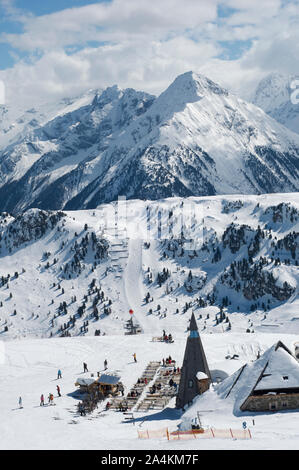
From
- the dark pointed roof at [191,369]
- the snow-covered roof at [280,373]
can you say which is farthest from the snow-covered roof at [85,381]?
the snow-covered roof at [280,373]

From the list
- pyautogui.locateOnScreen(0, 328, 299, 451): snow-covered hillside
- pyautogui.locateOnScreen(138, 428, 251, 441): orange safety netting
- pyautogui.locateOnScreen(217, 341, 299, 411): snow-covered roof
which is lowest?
pyautogui.locateOnScreen(0, 328, 299, 451): snow-covered hillside

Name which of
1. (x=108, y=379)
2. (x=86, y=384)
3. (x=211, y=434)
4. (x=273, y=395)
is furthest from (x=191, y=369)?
(x=211, y=434)

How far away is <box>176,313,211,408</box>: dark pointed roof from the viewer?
64875mm

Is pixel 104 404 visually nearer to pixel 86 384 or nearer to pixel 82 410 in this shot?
pixel 86 384

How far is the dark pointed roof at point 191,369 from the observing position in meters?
64.9

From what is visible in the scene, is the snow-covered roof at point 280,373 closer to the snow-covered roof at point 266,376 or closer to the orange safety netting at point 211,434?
the snow-covered roof at point 266,376

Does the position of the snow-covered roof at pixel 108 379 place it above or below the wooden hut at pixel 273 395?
below

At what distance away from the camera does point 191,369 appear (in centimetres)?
6525

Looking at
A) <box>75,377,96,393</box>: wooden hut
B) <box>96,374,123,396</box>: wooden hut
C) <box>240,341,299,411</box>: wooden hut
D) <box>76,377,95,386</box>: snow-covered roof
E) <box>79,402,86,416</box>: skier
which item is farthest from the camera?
<box>96,374,123,396</box>: wooden hut

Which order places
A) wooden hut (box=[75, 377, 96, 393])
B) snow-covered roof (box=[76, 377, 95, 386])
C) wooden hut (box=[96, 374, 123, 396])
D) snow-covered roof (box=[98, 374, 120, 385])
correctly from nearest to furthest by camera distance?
wooden hut (box=[75, 377, 96, 393]) → snow-covered roof (box=[76, 377, 95, 386]) → wooden hut (box=[96, 374, 123, 396]) → snow-covered roof (box=[98, 374, 120, 385])

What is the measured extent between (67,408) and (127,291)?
12859 centimetres

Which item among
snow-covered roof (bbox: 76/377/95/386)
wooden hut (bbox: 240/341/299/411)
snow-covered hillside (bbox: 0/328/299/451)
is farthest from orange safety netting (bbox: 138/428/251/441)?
snow-covered roof (bbox: 76/377/95/386)

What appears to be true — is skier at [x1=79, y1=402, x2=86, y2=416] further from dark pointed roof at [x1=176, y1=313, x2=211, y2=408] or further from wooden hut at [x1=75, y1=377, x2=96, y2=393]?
dark pointed roof at [x1=176, y1=313, x2=211, y2=408]
